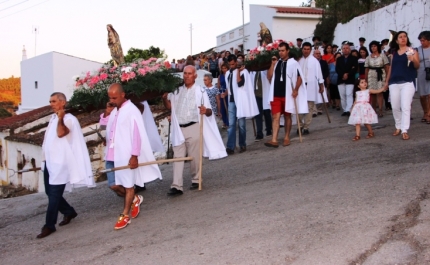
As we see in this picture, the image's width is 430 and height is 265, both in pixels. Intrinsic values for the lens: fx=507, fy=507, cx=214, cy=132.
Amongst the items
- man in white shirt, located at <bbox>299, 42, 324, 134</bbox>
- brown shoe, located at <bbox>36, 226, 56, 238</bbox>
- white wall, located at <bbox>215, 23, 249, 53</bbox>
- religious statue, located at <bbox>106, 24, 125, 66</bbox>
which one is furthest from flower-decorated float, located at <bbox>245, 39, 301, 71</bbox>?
white wall, located at <bbox>215, 23, 249, 53</bbox>

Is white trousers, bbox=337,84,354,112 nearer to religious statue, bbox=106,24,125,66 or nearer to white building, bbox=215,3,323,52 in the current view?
religious statue, bbox=106,24,125,66

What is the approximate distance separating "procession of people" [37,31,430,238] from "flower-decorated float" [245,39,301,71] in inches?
7.7

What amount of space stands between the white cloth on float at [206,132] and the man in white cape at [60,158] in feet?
4.92

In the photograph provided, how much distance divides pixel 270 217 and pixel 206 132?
2455 millimetres

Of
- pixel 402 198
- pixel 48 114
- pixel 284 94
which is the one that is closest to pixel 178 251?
pixel 402 198

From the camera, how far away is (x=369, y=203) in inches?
243

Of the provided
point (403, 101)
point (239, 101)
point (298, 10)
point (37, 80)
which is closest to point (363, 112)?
point (403, 101)

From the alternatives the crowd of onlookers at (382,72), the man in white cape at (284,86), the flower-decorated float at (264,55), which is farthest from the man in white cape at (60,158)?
the flower-decorated float at (264,55)

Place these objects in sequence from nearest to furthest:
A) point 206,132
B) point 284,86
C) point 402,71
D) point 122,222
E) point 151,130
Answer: point 122,222, point 206,132, point 151,130, point 402,71, point 284,86

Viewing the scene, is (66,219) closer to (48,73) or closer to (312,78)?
(312,78)

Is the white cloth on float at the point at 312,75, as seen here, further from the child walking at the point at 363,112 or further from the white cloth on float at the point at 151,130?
the white cloth on float at the point at 151,130

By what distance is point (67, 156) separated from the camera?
701 centimetres

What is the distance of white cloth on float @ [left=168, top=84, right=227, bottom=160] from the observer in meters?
7.97

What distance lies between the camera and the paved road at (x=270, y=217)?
5.08 meters
